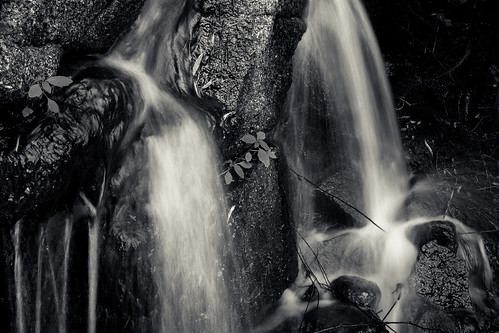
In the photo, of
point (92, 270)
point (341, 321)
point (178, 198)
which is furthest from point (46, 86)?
point (341, 321)

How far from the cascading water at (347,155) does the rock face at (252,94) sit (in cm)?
52

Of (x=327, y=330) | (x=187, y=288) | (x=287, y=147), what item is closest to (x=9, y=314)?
(x=187, y=288)

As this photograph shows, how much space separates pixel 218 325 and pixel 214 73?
1880mm

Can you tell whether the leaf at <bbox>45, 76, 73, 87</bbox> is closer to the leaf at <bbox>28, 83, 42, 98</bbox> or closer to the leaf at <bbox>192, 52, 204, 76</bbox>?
the leaf at <bbox>28, 83, 42, 98</bbox>

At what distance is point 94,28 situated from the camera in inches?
125

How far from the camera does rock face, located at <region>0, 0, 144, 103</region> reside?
2631 millimetres

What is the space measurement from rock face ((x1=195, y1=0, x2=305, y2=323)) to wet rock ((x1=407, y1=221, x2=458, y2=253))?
55.7 inches

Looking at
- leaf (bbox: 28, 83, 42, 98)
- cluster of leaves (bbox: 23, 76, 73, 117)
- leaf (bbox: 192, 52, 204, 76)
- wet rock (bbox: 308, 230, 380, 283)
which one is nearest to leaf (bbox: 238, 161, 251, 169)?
leaf (bbox: 192, 52, 204, 76)

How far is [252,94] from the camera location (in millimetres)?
3490

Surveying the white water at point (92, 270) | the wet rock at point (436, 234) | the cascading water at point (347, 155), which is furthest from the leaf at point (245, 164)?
the wet rock at point (436, 234)

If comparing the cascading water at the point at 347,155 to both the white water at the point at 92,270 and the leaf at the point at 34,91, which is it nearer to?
the white water at the point at 92,270

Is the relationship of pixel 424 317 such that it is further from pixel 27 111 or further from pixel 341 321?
pixel 27 111

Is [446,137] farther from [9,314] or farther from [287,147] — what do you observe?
[9,314]

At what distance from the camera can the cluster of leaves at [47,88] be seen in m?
2.61
